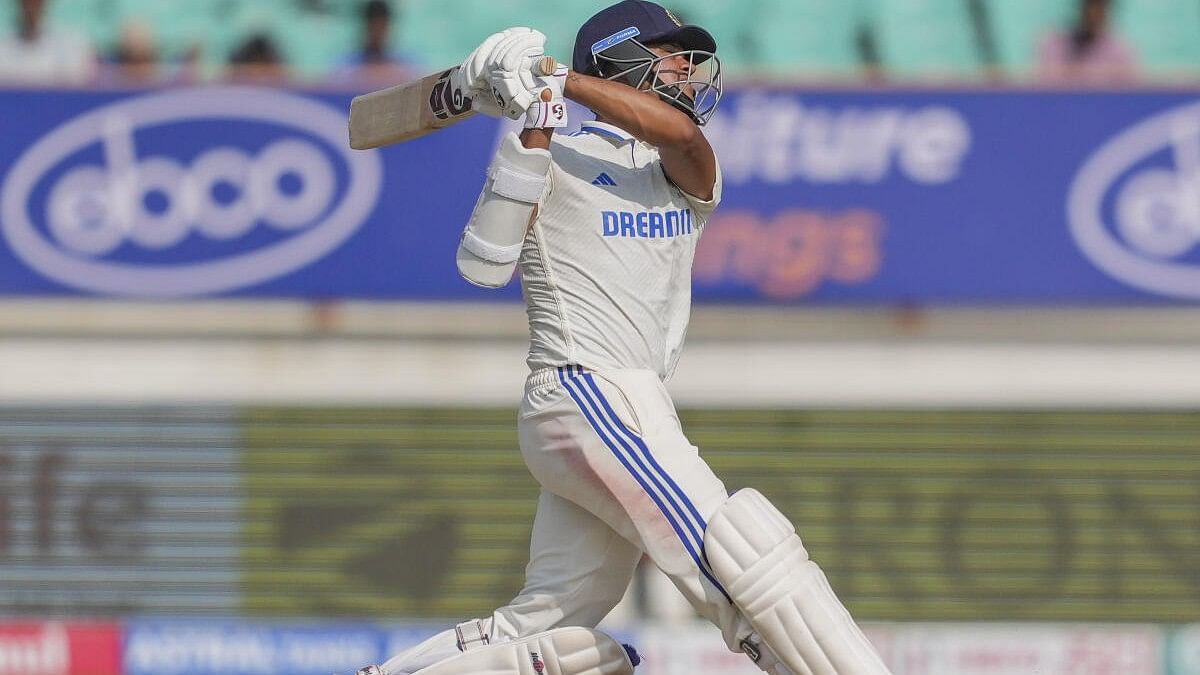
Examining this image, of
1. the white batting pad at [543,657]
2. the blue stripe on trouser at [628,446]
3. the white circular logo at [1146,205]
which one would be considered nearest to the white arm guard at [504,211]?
the blue stripe on trouser at [628,446]

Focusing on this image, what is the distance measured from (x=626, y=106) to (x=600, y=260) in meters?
0.38

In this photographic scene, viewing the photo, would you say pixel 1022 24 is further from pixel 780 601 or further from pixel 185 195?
pixel 780 601

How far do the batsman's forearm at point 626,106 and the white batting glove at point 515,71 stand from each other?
0.08 meters

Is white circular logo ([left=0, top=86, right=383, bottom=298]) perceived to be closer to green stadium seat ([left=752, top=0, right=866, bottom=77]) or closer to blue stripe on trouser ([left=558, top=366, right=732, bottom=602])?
green stadium seat ([left=752, top=0, right=866, bottom=77])

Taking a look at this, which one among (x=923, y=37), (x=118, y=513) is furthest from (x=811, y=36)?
(x=118, y=513)

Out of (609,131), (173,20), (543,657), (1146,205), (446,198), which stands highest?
(173,20)

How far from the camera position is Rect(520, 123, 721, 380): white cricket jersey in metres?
3.85

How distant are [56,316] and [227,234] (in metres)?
0.79

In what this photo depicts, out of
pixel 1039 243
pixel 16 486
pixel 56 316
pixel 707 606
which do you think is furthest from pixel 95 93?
pixel 707 606

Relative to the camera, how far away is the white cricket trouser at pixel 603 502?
3670 mm

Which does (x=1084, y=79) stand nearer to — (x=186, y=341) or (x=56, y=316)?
(x=186, y=341)

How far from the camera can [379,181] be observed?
7.19 m

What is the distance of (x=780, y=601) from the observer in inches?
142

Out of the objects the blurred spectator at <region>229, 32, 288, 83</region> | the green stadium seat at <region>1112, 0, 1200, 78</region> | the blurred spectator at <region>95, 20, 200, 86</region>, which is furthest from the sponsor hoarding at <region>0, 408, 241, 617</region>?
the green stadium seat at <region>1112, 0, 1200, 78</region>
